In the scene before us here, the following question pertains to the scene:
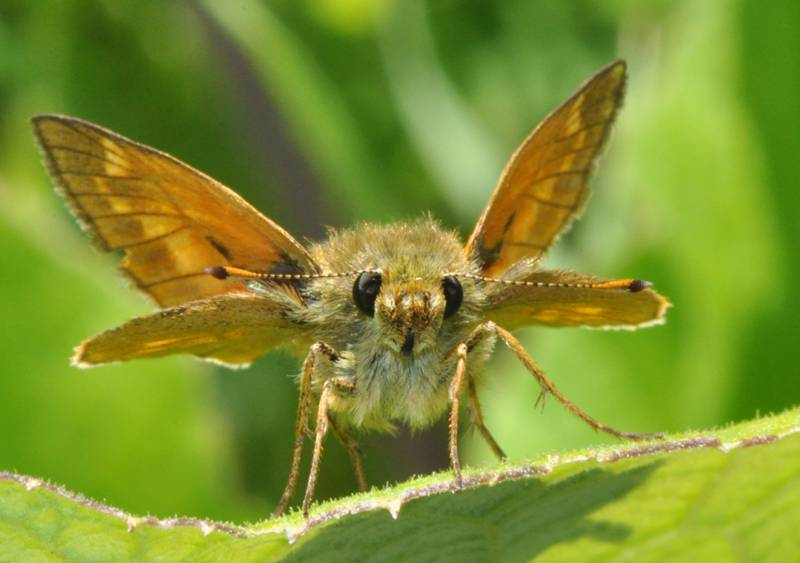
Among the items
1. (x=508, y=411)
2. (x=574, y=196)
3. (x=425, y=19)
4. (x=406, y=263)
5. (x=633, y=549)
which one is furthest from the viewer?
(x=425, y=19)

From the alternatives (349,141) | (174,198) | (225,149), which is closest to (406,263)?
(174,198)

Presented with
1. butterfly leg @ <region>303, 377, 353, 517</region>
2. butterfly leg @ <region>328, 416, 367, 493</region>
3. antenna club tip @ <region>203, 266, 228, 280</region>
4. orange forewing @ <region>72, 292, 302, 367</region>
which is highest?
antenna club tip @ <region>203, 266, 228, 280</region>

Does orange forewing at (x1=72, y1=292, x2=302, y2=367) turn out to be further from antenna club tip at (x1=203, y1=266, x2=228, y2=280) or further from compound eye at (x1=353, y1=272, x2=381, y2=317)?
compound eye at (x1=353, y1=272, x2=381, y2=317)

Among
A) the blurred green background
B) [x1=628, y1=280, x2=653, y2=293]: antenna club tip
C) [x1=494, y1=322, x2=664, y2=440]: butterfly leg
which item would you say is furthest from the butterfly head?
the blurred green background

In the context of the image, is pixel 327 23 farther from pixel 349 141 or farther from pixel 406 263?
pixel 406 263

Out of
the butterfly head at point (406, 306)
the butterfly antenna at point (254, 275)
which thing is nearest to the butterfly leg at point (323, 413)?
the butterfly head at point (406, 306)
